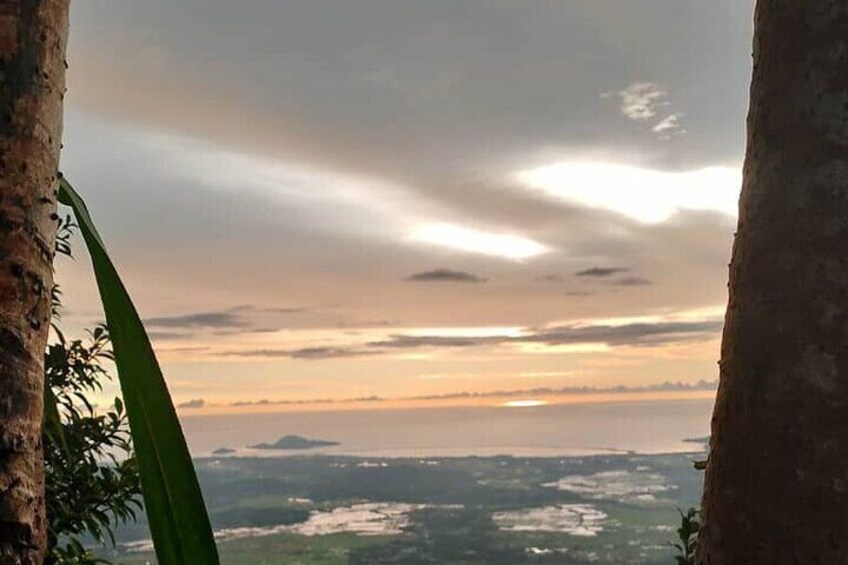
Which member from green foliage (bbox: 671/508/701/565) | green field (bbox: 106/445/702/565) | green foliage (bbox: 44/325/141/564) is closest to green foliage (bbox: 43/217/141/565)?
green foliage (bbox: 44/325/141/564)

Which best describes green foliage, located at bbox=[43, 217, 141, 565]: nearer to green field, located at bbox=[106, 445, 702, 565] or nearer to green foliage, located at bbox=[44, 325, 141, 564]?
green foliage, located at bbox=[44, 325, 141, 564]

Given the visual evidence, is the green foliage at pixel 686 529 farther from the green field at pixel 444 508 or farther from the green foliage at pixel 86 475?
the green field at pixel 444 508

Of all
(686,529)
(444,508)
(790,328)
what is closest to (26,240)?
(790,328)

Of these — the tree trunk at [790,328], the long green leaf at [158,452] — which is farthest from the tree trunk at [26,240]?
the tree trunk at [790,328]

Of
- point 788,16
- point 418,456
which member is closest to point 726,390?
point 788,16

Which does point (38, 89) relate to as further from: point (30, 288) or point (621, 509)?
point (621, 509)

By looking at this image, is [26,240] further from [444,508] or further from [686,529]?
[444,508]
